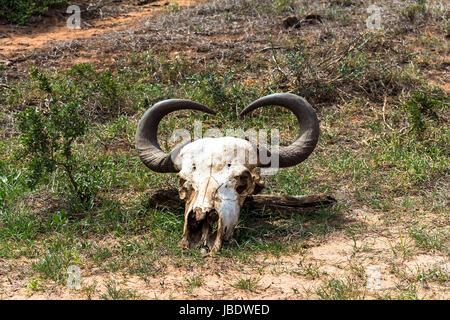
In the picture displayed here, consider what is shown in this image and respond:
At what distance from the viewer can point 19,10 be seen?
11242 millimetres

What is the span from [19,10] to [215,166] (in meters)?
7.94

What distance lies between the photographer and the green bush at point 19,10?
36.2 ft

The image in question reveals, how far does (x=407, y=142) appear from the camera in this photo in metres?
6.87

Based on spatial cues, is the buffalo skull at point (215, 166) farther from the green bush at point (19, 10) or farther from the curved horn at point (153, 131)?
the green bush at point (19, 10)

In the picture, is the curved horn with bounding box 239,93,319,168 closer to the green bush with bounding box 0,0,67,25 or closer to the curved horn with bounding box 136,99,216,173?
the curved horn with bounding box 136,99,216,173

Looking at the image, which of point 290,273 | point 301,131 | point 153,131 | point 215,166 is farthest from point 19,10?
point 290,273

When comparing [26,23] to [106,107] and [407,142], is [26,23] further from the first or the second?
[407,142]

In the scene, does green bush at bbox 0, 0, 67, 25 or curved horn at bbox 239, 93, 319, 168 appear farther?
green bush at bbox 0, 0, 67, 25

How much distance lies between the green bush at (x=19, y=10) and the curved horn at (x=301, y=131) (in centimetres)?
719

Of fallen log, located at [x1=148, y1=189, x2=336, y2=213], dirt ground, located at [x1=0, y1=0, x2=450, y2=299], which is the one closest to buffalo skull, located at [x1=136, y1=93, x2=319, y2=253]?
fallen log, located at [x1=148, y1=189, x2=336, y2=213]

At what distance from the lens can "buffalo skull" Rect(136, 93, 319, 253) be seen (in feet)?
15.1

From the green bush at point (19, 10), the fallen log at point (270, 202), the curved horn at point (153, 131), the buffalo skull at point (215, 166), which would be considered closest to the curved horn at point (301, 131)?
the buffalo skull at point (215, 166)

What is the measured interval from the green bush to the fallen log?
6967 mm

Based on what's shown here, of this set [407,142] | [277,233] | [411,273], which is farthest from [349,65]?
[411,273]
